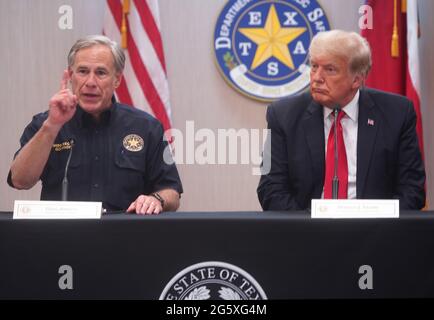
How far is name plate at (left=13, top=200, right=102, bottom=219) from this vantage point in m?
2.17

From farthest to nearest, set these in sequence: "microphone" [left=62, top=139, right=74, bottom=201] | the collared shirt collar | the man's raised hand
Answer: the collared shirt collar → the man's raised hand → "microphone" [left=62, top=139, right=74, bottom=201]

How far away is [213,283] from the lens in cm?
214

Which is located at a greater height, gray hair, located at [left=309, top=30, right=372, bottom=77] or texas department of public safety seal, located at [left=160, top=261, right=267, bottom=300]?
gray hair, located at [left=309, top=30, right=372, bottom=77]

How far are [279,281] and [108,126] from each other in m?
1.19

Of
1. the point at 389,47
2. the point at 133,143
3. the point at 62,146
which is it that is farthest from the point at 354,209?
the point at 389,47

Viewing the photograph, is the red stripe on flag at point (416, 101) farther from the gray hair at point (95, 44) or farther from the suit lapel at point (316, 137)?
the gray hair at point (95, 44)

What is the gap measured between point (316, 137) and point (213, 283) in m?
0.97

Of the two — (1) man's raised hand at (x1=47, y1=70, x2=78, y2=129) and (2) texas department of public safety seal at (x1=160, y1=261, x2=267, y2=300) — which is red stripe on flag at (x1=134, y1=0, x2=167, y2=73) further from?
(2) texas department of public safety seal at (x1=160, y1=261, x2=267, y2=300)

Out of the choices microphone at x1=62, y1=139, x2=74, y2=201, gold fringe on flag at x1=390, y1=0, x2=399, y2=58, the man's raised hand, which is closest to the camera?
microphone at x1=62, y1=139, x2=74, y2=201

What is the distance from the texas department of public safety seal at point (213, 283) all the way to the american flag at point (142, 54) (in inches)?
89.3

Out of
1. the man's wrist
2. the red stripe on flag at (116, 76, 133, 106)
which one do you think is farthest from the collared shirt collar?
the red stripe on flag at (116, 76, 133, 106)

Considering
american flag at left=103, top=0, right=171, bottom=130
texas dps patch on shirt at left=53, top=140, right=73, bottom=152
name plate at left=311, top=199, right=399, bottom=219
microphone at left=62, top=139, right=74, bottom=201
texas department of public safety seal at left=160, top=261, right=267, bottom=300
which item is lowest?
texas department of public safety seal at left=160, top=261, right=267, bottom=300

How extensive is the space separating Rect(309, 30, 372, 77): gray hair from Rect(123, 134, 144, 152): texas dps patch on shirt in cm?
78

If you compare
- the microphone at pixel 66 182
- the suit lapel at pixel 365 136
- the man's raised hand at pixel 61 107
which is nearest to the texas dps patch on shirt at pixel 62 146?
the microphone at pixel 66 182
